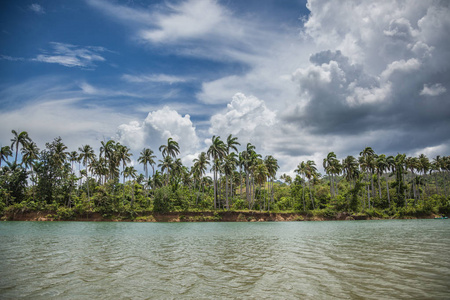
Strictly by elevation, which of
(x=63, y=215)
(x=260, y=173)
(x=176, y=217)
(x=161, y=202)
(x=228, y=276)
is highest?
(x=260, y=173)

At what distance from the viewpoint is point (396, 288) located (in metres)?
6.97

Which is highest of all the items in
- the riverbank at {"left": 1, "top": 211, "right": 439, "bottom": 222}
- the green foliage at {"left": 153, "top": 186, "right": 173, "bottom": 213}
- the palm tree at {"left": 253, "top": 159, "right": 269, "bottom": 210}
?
the palm tree at {"left": 253, "top": 159, "right": 269, "bottom": 210}

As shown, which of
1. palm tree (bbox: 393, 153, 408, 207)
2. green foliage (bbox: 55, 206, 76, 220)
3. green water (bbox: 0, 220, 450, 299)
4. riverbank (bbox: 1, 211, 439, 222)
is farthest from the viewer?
palm tree (bbox: 393, 153, 408, 207)

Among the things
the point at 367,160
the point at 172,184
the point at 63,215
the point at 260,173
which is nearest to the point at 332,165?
the point at 367,160

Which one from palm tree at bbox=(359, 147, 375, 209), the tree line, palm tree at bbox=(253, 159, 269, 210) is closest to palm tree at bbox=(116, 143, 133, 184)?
the tree line

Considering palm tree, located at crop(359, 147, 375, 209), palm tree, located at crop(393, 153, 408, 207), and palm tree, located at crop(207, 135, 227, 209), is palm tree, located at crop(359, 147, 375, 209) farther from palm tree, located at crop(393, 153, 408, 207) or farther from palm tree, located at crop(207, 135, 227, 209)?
palm tree, located at crop(207, 135, 227, 209)

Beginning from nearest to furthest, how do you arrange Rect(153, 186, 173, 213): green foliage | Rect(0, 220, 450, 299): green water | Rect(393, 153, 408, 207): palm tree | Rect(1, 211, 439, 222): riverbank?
Rect(0, 220, 450, 299): green water < Rect(1, 211, 439, 222): riverbank < Rect(153, 186, 173, 213): green foliage < Rect(393, 153, 408, 207): palm tree

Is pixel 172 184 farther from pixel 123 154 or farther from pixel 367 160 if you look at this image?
pixel 367 160

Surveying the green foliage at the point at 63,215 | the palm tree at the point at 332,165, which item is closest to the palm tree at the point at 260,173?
the palm tree at the point at 332,165

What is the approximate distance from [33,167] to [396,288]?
91093mm

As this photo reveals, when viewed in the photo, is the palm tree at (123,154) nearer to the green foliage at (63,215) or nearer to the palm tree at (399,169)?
the green foliage at (63,215)

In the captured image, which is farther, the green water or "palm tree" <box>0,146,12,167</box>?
"palm tree" <box>0,146,12,167</box>

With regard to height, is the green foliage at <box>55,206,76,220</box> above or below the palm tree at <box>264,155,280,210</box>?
below

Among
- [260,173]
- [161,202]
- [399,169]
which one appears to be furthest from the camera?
[399,169]
